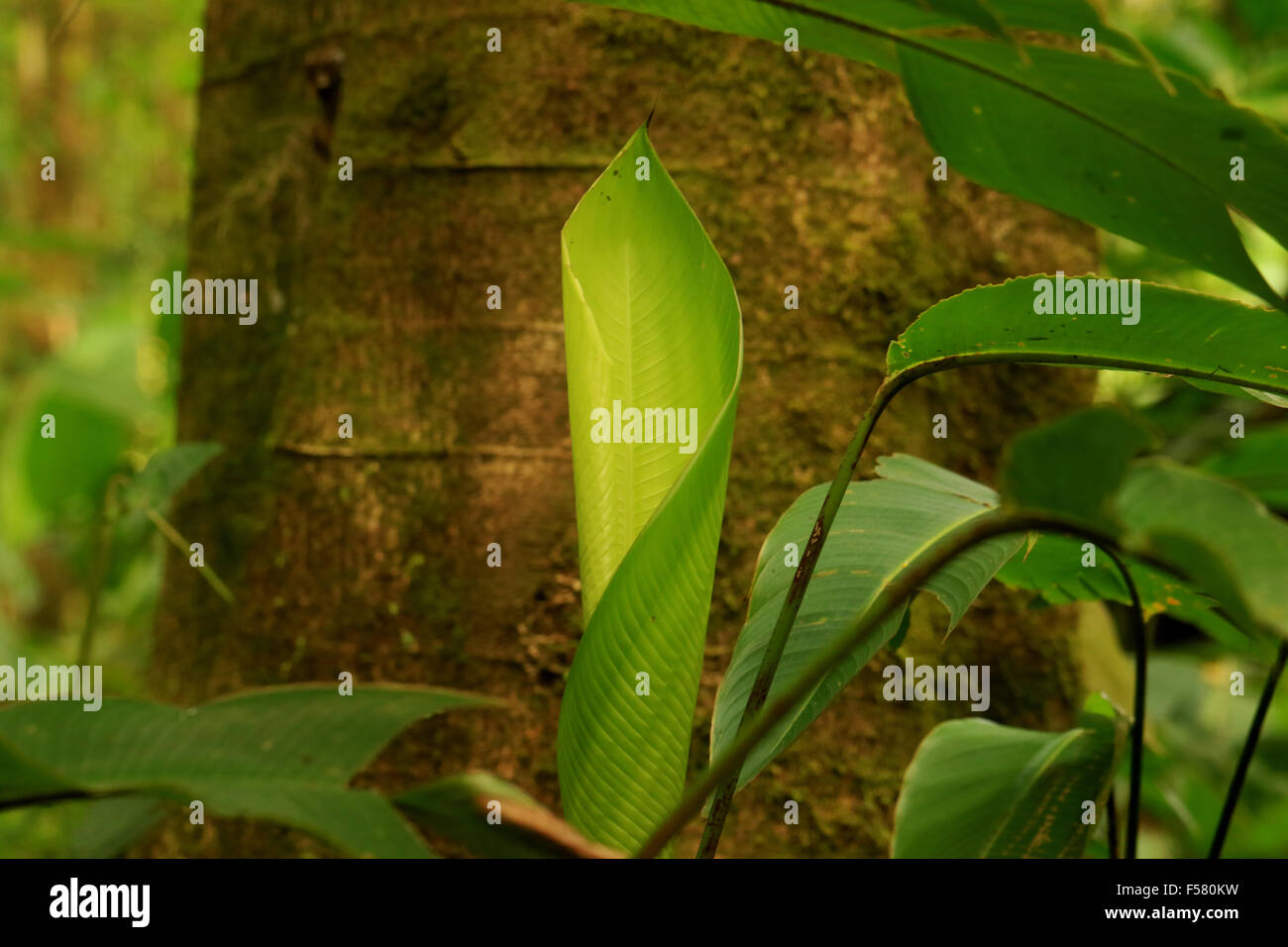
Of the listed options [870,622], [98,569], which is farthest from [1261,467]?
[98,569]

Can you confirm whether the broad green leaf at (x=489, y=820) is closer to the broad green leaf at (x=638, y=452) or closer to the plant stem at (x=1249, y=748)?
the broad green leaf at (x=638, y=452)

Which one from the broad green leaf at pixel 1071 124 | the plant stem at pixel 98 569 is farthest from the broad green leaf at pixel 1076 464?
the plant stem at pixel 98 569

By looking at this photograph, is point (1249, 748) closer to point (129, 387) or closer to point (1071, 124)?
point (1071, 124)

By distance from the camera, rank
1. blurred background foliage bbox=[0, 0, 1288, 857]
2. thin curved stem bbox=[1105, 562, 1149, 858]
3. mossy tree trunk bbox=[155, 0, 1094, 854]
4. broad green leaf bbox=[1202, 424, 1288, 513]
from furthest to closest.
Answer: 1. blurred background foliage bbox=[0, 0, 1288, 857]
2. broad green leaf bbox=[1202, 424, 1288, 513]
3. mossy tree trunk bbox=[155, 0, 1094, 854]
4. thin curved stem bbox=[1105, 562, 1149, 858]

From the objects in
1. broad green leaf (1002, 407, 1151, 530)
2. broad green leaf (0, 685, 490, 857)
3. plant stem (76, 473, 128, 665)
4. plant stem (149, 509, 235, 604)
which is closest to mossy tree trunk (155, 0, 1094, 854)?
plant stem (149, 509, 235, 604)

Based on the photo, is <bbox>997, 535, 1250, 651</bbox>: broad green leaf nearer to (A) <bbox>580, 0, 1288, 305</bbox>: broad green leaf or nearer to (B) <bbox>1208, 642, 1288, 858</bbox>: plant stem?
(B) <bbox>1208, 642, 1288, 858</bbox>: plant stem

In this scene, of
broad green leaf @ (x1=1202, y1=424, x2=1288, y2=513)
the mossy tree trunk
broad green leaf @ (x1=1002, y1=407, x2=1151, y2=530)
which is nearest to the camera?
broad green leaf @ (x1=1002, y1=407, x2=1151, y2=530)
